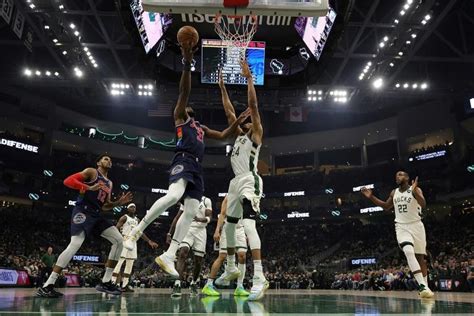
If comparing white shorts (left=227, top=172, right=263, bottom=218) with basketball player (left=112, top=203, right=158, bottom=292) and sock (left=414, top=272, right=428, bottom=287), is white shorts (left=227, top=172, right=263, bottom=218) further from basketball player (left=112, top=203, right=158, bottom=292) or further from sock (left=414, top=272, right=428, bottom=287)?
basketball player (left=112, top=203, right=158, bottom=292)

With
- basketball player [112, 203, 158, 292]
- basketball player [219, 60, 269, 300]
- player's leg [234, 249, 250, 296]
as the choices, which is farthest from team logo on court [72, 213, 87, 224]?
basketball player [112, 203, 158, 292]

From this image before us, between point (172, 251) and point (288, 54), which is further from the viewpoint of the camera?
point (288, 54)

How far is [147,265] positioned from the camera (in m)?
34.3

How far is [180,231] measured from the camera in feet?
17.7

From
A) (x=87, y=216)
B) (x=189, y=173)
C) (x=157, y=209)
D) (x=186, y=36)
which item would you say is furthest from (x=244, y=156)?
(x=87, y=216)

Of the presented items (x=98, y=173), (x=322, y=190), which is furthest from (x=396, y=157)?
(x=98, y=173)

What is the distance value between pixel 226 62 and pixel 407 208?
10727 mm

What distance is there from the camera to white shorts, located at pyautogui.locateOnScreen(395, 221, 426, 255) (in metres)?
7.62

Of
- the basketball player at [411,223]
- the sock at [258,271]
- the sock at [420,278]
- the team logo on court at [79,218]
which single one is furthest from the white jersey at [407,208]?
the team logo on court at [79,218]

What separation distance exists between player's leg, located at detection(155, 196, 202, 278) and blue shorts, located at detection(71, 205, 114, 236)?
5.98ft

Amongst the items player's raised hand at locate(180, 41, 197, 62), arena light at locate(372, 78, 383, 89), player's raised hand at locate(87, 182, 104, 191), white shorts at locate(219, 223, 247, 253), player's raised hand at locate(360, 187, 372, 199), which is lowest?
white shorts at locate(219, 223, 247, 253)

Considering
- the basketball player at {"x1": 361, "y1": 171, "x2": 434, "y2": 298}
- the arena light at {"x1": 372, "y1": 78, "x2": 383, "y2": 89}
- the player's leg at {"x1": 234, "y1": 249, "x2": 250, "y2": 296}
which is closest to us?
the player's leg at {"x1": 234, "y1": 249, "x2": 250, "y2": 296}

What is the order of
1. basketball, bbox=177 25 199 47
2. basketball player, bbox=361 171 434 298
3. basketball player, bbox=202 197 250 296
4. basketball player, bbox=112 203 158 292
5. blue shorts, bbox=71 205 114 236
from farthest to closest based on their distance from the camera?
1. basketball player, bbox=112 203 158 292
2. basketball player, bbox=361 171 434 298
3. basketball player, bbox=202 197 250 296
4. blue shorts, bbox=71 205 114 236
5. basketball, bbox=177 25 199 47

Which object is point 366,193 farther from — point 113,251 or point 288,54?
point 288,54
